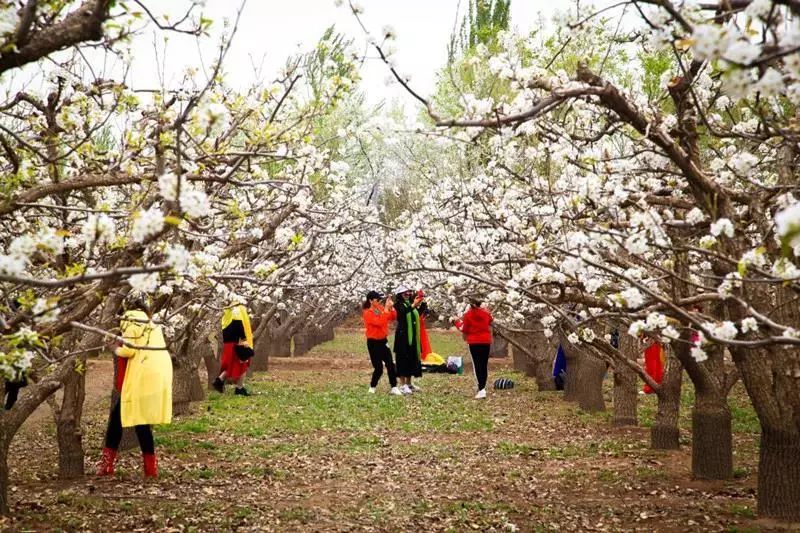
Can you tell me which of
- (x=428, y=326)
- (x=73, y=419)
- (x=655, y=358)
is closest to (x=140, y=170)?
(x=73, y=419)

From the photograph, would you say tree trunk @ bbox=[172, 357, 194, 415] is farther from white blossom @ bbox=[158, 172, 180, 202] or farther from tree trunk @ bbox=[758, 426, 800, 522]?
white blossom @ bbox=[158, 172, 180, 202]

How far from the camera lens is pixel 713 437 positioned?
28.8 feet

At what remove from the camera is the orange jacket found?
→ 17.8m

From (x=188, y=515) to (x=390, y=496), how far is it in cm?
195

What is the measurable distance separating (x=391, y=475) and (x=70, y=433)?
327 centimetres

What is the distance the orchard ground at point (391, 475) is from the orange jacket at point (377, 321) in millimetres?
2078

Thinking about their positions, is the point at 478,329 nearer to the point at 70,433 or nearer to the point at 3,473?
the point at 70,433

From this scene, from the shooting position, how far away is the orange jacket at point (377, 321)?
58.4 feet

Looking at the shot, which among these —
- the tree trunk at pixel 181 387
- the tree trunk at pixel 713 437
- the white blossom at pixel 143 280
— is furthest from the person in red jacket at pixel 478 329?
the white blossom at pixel 143 280

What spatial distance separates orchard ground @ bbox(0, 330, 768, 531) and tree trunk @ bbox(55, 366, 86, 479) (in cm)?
22

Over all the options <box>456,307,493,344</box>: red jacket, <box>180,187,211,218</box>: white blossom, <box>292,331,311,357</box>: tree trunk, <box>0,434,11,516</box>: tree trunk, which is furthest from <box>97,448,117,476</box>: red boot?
<box>292,331,311,357</box>: tree trunk

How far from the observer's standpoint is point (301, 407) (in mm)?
15969

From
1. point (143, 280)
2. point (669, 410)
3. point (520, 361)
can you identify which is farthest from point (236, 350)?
point (143, 280)

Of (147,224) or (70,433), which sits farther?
(70,433)
